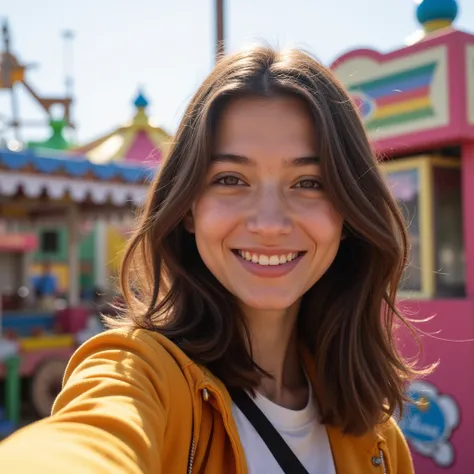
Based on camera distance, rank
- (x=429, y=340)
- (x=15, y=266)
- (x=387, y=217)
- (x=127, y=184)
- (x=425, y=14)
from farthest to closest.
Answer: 1. (x=15, y=266)
2. (x=127, y=184)
3. (x=425, y=14)
4. (x=429, y=340)
5. (x=387, y=217)

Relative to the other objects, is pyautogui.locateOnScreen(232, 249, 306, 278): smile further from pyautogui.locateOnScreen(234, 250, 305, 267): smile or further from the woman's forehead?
the woman's forehead

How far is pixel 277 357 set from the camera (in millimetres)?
1492

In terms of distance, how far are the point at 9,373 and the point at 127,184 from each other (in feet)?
7.50

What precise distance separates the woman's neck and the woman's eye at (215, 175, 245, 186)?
31 cm

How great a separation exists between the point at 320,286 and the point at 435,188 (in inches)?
100.0

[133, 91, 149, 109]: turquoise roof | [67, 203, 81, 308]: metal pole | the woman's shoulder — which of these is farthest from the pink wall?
[133, 91, 149, 109]: turquoise roof

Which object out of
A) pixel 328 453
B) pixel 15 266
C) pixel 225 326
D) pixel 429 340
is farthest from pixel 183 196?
pixel 15 266

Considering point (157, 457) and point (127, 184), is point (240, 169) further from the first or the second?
point (127, 184)

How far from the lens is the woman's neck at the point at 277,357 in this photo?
4.70 ft

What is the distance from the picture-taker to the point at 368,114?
4227 mm

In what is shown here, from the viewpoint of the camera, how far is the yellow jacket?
727 mm

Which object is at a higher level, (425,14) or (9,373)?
(425,14)

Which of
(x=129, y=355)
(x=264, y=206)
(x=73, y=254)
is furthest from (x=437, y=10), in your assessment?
(x=73, y=254)

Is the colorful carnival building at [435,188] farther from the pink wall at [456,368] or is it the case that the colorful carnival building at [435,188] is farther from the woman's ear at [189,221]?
the woman's ear at [189,221]
